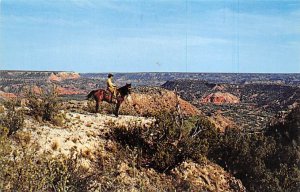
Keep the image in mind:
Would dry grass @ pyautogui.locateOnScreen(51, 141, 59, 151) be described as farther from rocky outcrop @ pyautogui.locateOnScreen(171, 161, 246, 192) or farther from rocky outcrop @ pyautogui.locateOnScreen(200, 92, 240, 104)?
rocky outcrop @ pyautogui.locateOnScreen(200, 92, 240, 104)

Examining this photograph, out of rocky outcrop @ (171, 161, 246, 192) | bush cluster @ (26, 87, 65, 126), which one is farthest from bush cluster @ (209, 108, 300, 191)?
bush cluster @ (26, 87, 65, 126)

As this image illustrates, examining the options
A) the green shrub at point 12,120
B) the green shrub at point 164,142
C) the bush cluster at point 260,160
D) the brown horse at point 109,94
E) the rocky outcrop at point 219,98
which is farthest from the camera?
the rocky outcrop at point 219,98

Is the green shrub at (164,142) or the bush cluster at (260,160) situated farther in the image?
the bush cluster at (260,160)

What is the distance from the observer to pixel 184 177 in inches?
625

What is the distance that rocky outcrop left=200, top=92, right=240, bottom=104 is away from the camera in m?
87.4

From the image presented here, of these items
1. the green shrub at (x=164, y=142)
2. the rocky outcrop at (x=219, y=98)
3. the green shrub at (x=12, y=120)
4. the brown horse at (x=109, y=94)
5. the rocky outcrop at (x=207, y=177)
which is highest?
the brown horse at (x=109, y=94)

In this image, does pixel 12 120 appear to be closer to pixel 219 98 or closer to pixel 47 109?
pixel 47 109

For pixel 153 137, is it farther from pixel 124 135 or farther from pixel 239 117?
pixel 239 117

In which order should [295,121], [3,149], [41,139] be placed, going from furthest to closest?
[295,121] < [41,139] < [3,149]

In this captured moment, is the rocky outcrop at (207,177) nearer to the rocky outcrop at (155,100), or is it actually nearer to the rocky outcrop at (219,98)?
the rocky outcrop at (155,100)

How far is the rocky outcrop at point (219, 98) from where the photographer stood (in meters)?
87.4

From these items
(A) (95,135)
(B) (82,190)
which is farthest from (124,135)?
(B) (82,190)

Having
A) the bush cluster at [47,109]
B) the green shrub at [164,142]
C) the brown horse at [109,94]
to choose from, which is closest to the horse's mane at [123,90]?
the brown horse at [109,94]

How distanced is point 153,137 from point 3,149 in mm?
8996
